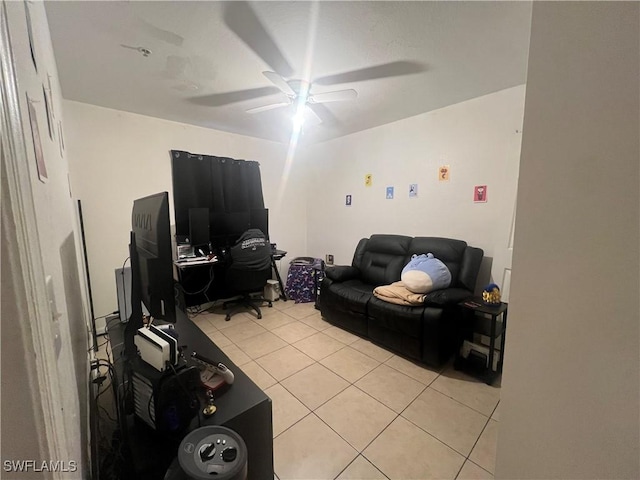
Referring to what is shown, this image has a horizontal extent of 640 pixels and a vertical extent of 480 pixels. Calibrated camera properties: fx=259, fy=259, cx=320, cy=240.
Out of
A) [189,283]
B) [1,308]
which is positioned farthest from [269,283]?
[1,308]

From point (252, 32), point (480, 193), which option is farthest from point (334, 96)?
point (480, 193)

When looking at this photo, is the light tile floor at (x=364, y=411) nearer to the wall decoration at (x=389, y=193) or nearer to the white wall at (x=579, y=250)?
the white wall at (x=579, y=250)

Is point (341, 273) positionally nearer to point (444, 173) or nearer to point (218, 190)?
point (444, 173)

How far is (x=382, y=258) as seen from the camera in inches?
125

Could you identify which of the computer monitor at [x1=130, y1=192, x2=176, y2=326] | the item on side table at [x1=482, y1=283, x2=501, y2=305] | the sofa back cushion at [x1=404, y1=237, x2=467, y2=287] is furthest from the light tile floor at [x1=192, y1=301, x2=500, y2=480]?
the computer monitor at [x1=130, y1=192, x2=176, y2=326]

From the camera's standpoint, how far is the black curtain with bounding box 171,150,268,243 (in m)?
3.25

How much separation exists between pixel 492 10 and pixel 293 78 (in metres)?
1.38

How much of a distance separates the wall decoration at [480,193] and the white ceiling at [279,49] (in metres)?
0.89

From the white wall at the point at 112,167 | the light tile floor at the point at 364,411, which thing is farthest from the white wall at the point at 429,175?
the white wall at the point at 112,167

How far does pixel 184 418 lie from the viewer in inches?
35.1

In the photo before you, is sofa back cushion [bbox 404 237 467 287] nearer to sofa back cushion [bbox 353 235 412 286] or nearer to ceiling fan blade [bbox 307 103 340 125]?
sofa back cushion [bbox 353 235 412 286]

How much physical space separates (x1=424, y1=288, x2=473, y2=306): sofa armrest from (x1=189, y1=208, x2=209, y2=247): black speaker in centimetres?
274

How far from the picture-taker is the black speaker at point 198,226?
10.8 feet

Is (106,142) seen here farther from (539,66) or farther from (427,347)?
(427,347)
